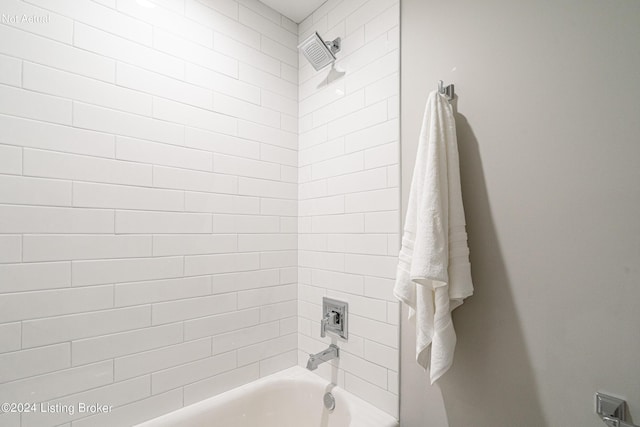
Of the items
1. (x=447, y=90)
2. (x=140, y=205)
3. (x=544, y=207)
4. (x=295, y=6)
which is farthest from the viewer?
(x=295, y=6)

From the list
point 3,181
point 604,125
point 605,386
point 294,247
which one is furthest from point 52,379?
point 604,125

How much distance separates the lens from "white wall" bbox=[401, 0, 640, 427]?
32.2 inches

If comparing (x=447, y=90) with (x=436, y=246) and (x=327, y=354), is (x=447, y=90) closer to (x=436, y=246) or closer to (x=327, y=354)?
Result: (x=436, y=246)

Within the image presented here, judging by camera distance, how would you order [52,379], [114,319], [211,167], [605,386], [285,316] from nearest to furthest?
[605,386], [52,379], [114,319], [211,167], [285,316]

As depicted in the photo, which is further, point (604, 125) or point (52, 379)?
point (52, 379)

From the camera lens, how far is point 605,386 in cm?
83

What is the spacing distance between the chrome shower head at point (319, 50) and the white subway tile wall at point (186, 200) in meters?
0.07

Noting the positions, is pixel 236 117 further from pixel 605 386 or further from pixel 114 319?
pixel 605 386

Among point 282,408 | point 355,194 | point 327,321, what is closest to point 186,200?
point 355,194

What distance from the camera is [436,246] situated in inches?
38.8

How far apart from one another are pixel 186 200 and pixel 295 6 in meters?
1.28

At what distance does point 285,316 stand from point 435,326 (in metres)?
0.98

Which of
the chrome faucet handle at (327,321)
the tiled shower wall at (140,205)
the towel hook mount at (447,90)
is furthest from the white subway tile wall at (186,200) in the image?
the towel hook mount at (447,90)

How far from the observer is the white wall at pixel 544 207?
818 millimetres
